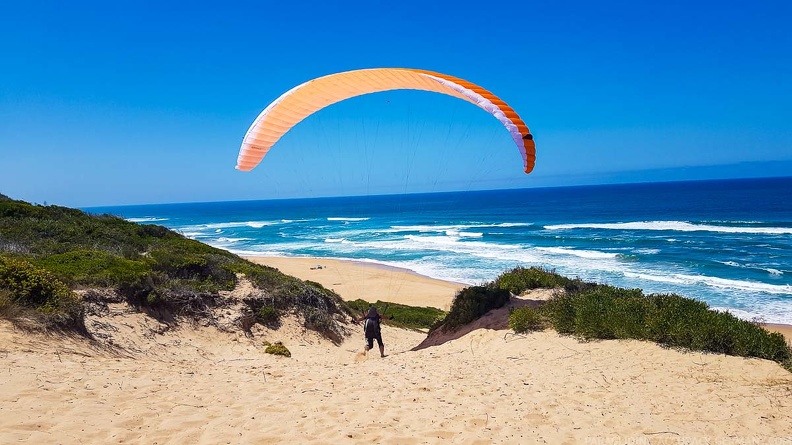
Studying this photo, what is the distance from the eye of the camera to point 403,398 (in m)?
5.71

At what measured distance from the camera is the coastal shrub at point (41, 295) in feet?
23.0

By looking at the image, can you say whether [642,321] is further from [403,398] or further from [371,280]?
[371,280]

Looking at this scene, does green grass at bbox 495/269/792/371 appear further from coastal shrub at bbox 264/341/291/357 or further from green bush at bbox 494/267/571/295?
coastal shrub at bbox 264/341/291/357

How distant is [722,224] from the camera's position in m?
48.7

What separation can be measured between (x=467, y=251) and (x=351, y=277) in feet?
40.5

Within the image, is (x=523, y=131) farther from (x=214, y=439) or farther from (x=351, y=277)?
(x=351, y=277)

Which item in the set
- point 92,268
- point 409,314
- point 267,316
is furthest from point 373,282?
point 92,268

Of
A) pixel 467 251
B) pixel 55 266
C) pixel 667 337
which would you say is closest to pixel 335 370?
pixel 667 337

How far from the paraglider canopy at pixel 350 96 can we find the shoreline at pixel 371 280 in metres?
12.8

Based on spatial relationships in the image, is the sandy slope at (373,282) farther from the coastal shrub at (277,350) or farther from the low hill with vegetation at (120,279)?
the coastal shrub at (277,350)

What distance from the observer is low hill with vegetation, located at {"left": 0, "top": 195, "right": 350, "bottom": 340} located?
7391 millimetres

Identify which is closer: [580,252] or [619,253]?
[619,253]

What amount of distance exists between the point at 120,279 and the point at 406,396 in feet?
23.6

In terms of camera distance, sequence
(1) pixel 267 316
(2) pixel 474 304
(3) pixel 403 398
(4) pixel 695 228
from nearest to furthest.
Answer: (3) pixel 403 398
(2) pixel 474 304
(1) pixel 267 316
(4) pixel 695 228
